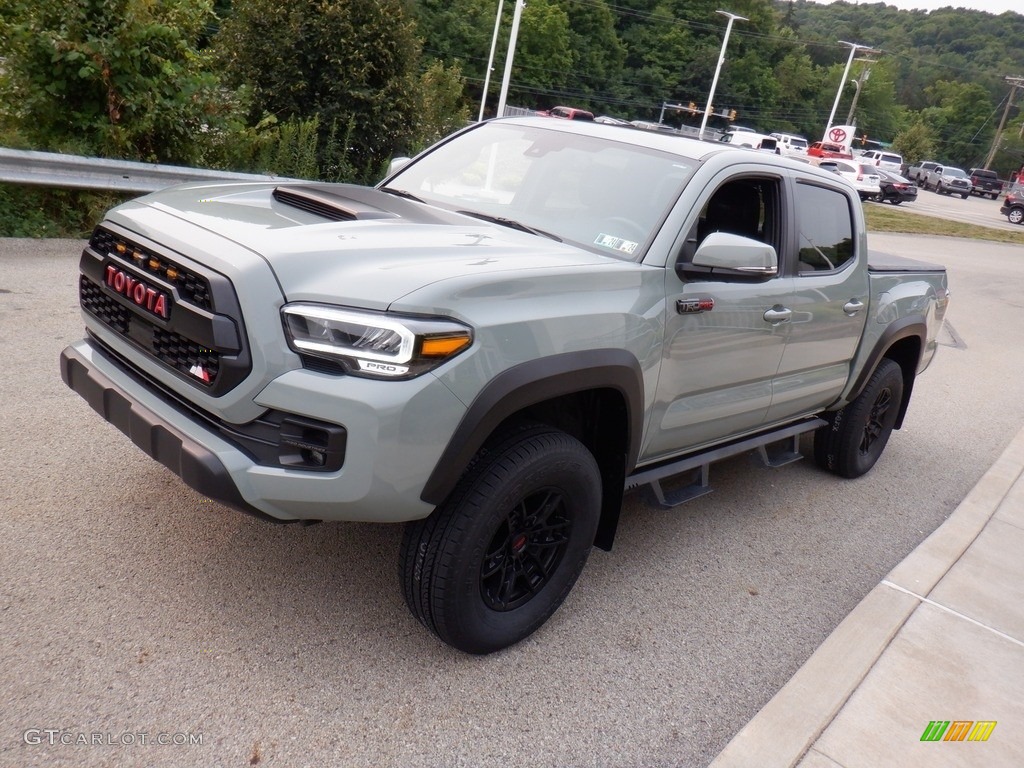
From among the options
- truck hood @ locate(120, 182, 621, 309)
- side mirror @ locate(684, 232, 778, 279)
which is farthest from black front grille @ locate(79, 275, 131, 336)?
side mirror @ locate(684, 232, 778, 279)

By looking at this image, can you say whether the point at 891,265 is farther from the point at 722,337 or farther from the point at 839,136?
the point at 839,136

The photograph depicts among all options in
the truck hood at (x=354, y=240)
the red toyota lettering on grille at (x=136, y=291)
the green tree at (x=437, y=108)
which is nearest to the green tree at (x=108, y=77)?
the green tree at (x=437, y=108)

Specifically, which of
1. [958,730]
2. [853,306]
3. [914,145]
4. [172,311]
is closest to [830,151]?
[914,145]

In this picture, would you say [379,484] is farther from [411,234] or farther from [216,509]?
[216,509]

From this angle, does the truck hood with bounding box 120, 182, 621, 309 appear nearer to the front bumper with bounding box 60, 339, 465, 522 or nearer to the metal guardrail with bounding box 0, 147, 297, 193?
the front bumper with bounding box 60, 339, 465, 522

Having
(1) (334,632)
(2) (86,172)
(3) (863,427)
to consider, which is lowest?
(1) (334,632)

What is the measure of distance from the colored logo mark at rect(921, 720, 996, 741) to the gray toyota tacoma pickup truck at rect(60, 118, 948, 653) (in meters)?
1.36

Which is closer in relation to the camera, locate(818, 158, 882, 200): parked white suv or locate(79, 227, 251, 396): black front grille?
locate(79, 227, 251, 396): black front grille

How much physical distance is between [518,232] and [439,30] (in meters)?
79.8

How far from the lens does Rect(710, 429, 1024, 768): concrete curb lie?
2824mm

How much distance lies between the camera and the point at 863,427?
211 inches

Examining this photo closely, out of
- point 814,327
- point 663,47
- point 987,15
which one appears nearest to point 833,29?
point 987,15

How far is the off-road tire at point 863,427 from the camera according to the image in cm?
525

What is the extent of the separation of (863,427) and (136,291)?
431 cm
